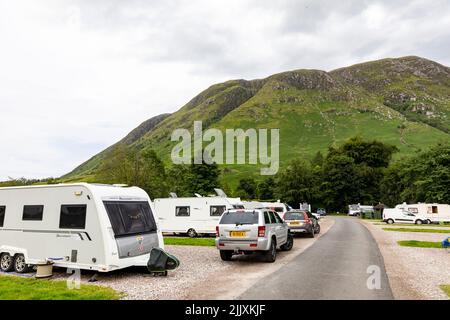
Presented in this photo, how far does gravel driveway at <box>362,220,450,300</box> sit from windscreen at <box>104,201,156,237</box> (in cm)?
745

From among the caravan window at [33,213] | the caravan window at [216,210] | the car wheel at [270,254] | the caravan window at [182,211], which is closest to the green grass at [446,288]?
the car wheel at [270,254]

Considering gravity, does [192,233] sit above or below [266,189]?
below

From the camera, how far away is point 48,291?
901cm

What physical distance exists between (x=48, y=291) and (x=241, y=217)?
6.91m

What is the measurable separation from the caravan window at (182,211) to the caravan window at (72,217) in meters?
15.8

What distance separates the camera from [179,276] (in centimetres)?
1112

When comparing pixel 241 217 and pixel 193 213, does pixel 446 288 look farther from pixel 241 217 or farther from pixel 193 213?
pixel 193 213

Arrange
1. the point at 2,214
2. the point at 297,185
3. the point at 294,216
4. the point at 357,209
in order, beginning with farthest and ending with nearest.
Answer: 1. the point at 297,185
2. the point at 357,209
3. the point at 294,216
4. the point at 2,214

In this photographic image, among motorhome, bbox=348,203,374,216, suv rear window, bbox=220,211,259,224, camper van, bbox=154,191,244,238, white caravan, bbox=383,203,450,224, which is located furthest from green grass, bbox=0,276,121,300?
motorhome, bbox=348,203,374,216

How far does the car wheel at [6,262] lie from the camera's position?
12.1m

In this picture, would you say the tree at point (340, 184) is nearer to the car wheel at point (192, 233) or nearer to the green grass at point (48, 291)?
the car wheel at point (192, 233)

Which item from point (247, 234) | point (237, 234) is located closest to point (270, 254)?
point (247, 234)

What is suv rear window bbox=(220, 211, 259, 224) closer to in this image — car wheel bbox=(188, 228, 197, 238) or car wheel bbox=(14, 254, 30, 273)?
car wheel bbox=(14, 254, 30, 273)
